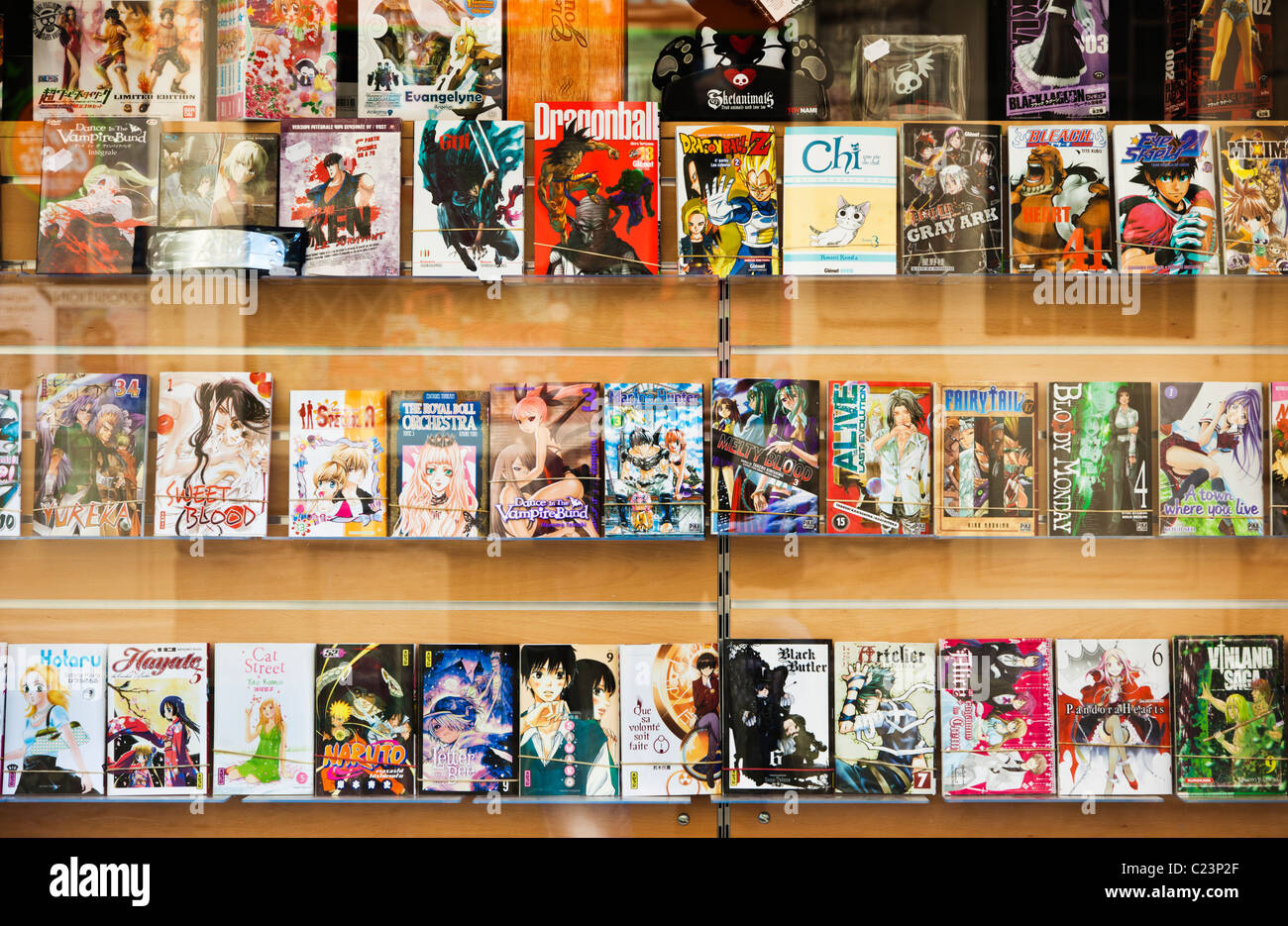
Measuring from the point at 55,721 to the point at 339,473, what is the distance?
3.01ft

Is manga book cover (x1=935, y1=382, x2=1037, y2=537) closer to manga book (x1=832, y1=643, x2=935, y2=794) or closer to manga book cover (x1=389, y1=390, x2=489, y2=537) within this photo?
manga book (x1=832, y1=643, x2=935, y2=794)

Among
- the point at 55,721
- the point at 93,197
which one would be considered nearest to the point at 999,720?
the point at 55,721

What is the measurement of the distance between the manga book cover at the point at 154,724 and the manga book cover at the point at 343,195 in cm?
106

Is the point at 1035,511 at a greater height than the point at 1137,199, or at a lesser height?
lesser

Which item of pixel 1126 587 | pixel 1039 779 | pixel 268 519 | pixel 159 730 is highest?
pixel 268 519

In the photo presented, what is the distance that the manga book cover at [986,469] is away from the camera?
2.10 metres

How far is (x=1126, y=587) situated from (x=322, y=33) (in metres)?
2.45

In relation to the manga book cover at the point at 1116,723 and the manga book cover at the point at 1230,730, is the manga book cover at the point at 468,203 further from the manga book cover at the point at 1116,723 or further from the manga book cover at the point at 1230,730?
the manga book cover at the point at 1230,730

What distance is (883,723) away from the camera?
2.12 metres

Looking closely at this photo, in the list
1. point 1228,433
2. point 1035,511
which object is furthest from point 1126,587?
point 1228,433

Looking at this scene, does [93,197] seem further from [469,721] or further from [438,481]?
[469,721]

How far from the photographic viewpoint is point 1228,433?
2.09 m

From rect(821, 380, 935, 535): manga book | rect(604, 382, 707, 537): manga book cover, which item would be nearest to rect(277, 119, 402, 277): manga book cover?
rect(604, 382, 707, 537): manga book cover

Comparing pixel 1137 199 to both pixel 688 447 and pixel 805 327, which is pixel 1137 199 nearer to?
pixel 805 327
